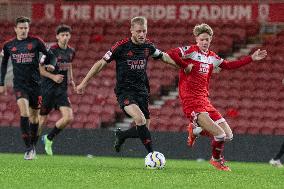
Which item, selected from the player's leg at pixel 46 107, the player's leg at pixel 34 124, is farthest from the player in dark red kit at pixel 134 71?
the player's leg at pixel 46 107

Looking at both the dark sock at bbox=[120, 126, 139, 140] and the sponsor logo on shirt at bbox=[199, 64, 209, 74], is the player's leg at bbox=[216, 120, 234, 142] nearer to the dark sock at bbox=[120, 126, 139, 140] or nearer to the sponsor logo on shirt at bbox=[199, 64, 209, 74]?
the sponsor logo on shirt at bbox=[199, 64, 209, 74]

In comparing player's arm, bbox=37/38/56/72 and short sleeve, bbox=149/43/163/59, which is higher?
short sleeve, bbox=149/43/163/59

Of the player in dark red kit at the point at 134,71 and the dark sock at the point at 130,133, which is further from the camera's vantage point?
the dark sock at the point at 130,133

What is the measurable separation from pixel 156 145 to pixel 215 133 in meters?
5.31

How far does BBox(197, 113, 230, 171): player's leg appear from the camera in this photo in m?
10.9

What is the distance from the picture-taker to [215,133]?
10.9 m

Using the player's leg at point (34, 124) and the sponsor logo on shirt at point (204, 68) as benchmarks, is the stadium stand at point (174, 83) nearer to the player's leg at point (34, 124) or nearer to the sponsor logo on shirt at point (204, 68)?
the player's leg at point (34, 124)

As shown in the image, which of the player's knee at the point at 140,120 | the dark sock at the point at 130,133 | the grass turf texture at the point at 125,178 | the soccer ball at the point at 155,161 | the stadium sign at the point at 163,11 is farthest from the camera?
the stadium sign at the point at 163,11

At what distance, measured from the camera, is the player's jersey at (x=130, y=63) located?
10.9 meters

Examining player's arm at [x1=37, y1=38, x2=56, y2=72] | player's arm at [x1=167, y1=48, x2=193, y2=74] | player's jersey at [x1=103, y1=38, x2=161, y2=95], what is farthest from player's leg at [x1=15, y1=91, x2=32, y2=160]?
player's arm at [x1=167, y1=48, x2=193, y2=74]

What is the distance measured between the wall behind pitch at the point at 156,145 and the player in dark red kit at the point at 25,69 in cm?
350

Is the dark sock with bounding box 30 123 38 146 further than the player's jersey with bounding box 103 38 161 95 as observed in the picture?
Yes

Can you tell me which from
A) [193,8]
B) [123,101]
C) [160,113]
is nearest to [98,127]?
[160,113]

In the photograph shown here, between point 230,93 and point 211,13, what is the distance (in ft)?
11.7
